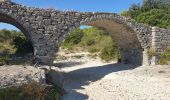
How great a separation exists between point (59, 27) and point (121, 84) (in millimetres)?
4476

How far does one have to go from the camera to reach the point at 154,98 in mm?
13516

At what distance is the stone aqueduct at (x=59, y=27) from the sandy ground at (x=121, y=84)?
185 centimetres

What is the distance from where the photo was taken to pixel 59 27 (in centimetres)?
1806

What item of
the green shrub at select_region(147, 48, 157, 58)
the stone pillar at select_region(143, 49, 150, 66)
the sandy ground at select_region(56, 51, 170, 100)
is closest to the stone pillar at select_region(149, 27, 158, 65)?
the green shrub at select_region(147, 48, 157, 58)

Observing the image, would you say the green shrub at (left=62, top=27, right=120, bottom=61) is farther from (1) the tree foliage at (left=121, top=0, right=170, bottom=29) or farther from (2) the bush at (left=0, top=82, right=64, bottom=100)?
(2) the bush at (left=0, top=82, right=64, bottom=100)

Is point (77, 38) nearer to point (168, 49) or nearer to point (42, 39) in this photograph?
point (168, 49)

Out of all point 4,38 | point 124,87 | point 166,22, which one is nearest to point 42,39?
point 124,87

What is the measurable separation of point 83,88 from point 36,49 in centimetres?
347

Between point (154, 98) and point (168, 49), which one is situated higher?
point (168, 49)

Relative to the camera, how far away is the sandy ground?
13.8 m

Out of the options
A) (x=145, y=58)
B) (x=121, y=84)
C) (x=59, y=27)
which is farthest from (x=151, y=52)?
(x=59, y=27)

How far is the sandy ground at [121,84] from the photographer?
13.8 meters

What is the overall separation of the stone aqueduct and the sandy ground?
1.85 meters

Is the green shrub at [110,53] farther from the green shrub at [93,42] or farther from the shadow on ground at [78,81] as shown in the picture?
the shadow on ground at [78,81]
